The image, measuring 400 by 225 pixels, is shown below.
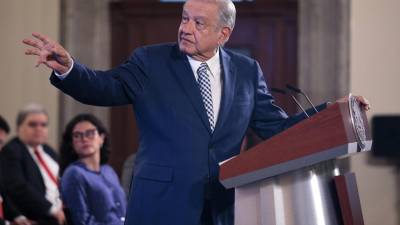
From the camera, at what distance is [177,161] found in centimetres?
327

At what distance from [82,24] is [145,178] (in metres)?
5.92

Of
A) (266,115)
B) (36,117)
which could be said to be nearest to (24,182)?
(36,117)

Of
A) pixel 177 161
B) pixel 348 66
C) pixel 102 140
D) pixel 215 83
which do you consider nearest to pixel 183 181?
pixel 177 161

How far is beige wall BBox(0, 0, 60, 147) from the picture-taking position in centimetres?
897

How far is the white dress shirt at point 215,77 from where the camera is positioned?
11.2ft

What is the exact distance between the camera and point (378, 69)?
873cm

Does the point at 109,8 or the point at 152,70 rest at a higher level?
the point at 109,8

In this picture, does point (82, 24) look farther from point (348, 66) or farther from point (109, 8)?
point (348, 66)

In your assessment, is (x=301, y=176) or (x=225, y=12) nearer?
(x=301, y=176)

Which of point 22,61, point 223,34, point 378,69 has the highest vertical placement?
point 22,61

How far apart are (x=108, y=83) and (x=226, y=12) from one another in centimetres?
57

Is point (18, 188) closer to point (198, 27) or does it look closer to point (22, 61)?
point (22, 61)

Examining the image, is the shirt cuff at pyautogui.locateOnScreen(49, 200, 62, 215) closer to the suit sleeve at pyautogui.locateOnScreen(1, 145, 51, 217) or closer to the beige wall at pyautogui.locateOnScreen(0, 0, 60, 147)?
the suit sleeve at pyautogui.locateOnScreen(1, 145, 51, 217)

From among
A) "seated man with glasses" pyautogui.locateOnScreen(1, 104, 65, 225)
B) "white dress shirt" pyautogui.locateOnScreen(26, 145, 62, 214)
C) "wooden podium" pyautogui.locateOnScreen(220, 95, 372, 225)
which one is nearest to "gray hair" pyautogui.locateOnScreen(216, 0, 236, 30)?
"wooden podium" pyautogui.locateOnScreen(220, 95, 372, 225)
